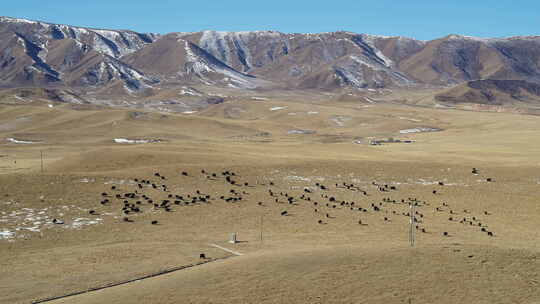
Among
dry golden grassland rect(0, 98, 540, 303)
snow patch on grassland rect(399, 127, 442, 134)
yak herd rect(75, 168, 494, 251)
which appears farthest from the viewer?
snow patch on grassland rect(399, 127, 442, 134)

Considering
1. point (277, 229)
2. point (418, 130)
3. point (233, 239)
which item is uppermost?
point (418, 130)

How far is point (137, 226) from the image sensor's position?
167 feet

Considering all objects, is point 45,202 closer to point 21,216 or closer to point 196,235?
point 21,216

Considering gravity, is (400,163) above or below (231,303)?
above

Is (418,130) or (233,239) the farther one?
(418,130)

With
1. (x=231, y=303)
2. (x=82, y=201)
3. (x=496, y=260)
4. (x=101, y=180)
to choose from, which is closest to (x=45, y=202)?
(x=82, y=201)

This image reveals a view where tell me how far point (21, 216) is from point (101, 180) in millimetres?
13339

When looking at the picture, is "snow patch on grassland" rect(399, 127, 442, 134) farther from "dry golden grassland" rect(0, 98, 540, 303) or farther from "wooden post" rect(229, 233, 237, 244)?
"wooden post" rect(229, 233, 237, 244)

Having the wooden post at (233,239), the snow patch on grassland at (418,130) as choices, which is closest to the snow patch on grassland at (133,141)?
the snow patch on grassland at (418,130)


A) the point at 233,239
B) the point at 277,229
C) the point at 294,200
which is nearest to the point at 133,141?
the point at 294,200

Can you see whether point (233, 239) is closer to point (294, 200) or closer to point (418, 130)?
point (294, 200)

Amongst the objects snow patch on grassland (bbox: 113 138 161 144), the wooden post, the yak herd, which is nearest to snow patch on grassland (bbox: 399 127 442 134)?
snow patch on grassland (bbox: 113 138 161 144)

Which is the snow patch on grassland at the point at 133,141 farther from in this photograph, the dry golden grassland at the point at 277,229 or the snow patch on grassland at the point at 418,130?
the snow patch on grassland at the point at 418,130

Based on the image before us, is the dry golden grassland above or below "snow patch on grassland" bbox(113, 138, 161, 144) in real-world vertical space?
A: below
